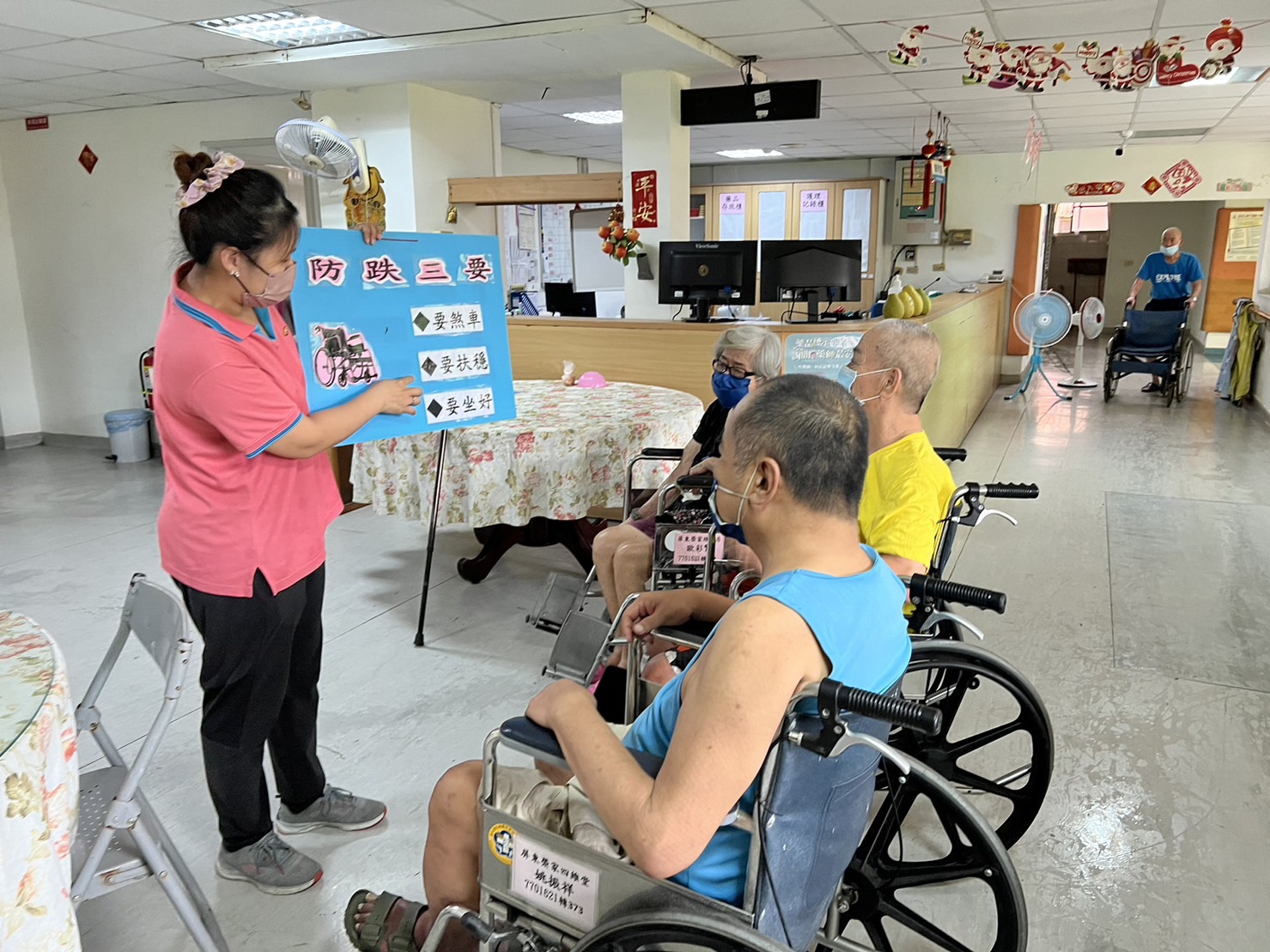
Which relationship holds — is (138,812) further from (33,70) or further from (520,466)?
(33,70)

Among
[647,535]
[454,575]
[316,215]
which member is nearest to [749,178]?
[316,215]

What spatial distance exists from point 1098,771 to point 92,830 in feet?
7.60

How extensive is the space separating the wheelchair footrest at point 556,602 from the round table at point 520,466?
9.5 inches

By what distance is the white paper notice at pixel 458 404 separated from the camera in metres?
2.61

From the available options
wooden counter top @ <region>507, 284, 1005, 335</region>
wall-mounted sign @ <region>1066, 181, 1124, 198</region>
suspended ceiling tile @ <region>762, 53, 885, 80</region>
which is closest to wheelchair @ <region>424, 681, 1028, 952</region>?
wooden counter top @ <region>507, 284, 1005, 335</region>

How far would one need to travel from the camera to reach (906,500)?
196 cm

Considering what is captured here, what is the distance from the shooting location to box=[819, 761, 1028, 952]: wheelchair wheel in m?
1.46

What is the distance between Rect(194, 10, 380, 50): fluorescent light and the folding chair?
3.36m

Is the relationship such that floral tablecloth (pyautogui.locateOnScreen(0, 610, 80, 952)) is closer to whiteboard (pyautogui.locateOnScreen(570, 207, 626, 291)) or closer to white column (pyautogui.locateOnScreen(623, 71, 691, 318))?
white column (pyautogui.locateOnScreen(623, 71, 691, 318))

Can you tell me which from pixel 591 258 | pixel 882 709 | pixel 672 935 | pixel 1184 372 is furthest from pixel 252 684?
pixel 1184 372

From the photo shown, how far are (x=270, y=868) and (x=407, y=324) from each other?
4.59ft

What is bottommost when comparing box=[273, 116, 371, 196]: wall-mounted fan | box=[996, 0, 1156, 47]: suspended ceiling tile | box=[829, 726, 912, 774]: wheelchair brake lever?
box=[829, 726, 912, 774]: wheelchair brake lever

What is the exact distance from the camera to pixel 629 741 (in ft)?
4.29

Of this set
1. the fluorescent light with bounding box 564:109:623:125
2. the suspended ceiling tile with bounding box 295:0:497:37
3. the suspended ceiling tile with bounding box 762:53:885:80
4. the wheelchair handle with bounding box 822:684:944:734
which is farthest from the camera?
the fluorescent light with bounding box 564:109:623:125
